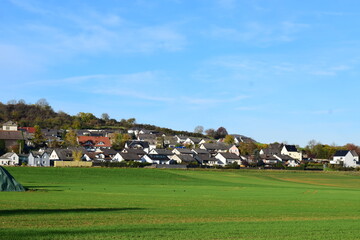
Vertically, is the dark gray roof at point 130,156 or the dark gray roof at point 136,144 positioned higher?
the dark gray roof at point 136,144

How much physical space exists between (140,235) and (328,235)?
7.71 meters

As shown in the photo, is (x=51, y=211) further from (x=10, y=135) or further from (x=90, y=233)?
(x=10, y=135)

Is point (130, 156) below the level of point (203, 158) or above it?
above

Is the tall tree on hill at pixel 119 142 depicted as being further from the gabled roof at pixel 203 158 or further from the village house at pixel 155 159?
the village house at pixel 155 159

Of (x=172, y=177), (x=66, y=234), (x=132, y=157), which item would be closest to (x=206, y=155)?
(x=132, y=157)

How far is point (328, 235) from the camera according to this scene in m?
20.2

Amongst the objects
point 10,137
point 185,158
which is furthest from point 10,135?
point 185,158

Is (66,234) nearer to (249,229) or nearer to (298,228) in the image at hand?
(249,229)

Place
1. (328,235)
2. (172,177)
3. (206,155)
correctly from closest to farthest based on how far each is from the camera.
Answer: (328,235) → (172,177) → (206,155)

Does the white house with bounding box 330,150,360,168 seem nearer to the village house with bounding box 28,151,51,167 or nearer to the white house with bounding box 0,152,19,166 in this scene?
the village house with bounding box 28,151,51,167

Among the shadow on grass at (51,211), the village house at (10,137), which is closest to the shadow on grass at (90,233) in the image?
the shadow on grass at (51,211)

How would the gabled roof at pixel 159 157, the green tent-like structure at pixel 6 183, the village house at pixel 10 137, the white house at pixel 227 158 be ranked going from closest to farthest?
the green tent-like structure at pixel 6 183, the village house at pixel 10 137, the gabled roof at pixel 159 157, the white house at pixel 227 158

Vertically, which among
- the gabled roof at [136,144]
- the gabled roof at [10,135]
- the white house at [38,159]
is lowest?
→ the white house at [38,159]

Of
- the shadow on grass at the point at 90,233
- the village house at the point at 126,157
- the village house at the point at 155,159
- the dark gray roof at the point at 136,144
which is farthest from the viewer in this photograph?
the dark gray roof at the point at 136,144
